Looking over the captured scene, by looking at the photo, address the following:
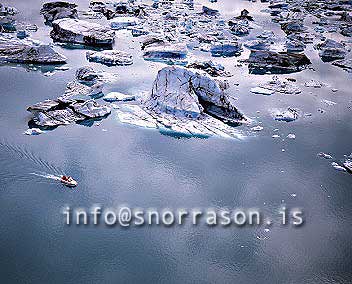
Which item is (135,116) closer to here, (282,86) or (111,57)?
(111,57)

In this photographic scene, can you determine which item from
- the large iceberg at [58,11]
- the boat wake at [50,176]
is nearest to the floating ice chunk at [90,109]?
the boat wake at [50,176]

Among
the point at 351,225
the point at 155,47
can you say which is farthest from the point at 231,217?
the point at 155,47

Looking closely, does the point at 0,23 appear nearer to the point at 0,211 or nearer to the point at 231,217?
the point at 0,211

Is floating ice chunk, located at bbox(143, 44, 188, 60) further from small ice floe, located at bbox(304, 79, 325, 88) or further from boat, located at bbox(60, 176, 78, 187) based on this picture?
boat, located at bbox(60, 176, 78, 187)

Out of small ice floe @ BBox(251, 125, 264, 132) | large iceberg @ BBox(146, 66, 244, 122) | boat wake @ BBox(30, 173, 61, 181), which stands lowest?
boat wake @ BBox(30, 173, 61, 181)

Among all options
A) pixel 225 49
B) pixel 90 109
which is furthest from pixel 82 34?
pixel 90 109

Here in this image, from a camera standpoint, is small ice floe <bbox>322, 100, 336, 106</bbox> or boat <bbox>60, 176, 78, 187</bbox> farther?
small ice floe <bbox>322, 100, 336, 106</bbox>

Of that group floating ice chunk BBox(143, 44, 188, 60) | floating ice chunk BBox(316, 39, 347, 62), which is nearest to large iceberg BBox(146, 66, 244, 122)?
floating ice chunk BBox(143, 44, 188, 60)
